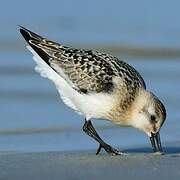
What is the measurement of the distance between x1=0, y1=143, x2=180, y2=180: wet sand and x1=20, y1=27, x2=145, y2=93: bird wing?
0.76 metres

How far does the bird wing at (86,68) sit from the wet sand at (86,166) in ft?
2.49

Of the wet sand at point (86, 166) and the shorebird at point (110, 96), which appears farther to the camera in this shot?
the shorebird at point (110, 96)

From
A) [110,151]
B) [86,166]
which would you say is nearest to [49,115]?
[110,151]

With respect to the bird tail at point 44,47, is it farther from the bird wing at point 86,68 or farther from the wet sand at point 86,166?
the wet sand at point 86,166

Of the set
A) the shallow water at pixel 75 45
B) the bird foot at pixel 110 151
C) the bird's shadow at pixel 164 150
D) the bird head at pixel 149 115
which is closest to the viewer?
the bird foot at pixel 110 151

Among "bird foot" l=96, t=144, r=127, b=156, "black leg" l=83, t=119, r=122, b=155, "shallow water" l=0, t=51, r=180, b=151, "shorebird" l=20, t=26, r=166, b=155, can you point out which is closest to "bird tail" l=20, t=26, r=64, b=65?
"shorebird" l=20, t=26, r=166, b=155

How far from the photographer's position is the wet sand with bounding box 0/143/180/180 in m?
7.30

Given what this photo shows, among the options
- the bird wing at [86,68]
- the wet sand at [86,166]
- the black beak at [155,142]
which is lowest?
the wet sand at [86,166]

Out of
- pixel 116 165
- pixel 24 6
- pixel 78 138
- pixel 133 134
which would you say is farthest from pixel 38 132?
pixel 24 6

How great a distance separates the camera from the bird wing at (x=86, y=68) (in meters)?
8.82

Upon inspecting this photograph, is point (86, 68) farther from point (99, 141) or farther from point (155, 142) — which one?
point (155, 142)

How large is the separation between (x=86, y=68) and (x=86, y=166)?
1.51 metres

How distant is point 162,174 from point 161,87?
4.65m

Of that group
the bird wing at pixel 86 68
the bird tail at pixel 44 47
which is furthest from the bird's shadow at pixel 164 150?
the bird tail at pixel 44 47
